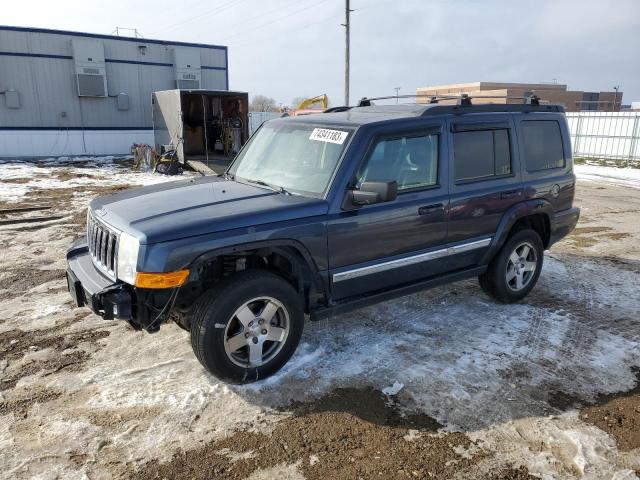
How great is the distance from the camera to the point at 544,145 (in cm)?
511

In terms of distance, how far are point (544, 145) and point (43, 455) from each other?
4998mm

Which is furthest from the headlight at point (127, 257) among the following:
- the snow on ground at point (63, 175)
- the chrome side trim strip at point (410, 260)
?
the snow on ground at point (63, 175)

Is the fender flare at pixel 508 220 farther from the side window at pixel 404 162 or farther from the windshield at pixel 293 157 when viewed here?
the windshield at pixel 293 157

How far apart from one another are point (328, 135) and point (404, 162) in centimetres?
66

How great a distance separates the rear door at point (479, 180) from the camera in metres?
4.36

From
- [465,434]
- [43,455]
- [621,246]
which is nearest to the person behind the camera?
[43,455]

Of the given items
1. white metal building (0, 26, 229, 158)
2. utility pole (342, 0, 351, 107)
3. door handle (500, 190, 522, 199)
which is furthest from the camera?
utility pole (342, 0, 351, 107)

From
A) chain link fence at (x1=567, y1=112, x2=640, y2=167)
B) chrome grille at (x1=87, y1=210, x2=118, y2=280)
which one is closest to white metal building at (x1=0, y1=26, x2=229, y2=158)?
chain link fence at (x1=567, y1=112, x2=640, y2=167)

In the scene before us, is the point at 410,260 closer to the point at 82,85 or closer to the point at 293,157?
the point at 293,157

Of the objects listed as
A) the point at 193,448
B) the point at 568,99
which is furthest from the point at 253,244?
the point at 568,99

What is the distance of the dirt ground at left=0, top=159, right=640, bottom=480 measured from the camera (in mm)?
2842

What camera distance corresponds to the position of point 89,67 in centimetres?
2020

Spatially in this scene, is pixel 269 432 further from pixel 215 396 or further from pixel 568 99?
pixel 568 99

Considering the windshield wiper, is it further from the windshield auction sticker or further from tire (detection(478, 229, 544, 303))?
tire (detection(478, 229, 544, 303))
